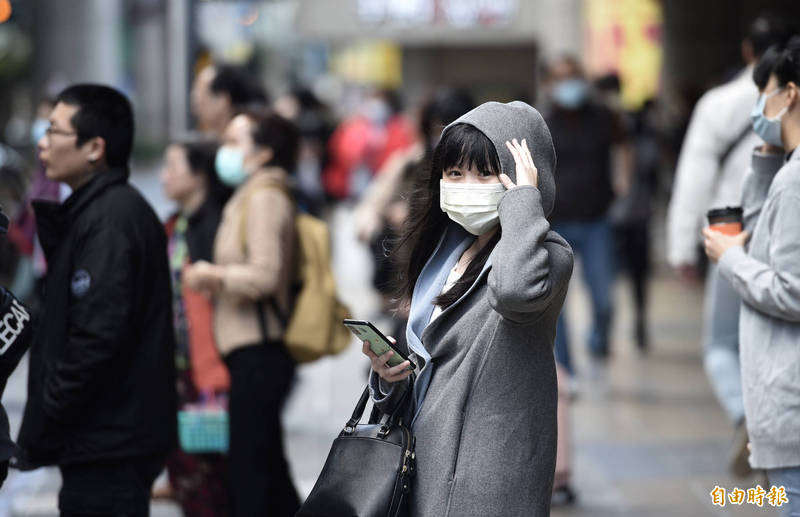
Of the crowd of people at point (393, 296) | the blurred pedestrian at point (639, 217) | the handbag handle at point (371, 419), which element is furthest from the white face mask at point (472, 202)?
the blurred pedestrian at point (639, 217)

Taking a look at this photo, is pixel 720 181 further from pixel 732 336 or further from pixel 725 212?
pixel 725 212

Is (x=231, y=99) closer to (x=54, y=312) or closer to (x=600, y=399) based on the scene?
(x=54, y=312)

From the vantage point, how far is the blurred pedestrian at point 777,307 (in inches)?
140

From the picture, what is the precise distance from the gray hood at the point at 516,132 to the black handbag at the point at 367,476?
714 millimetres

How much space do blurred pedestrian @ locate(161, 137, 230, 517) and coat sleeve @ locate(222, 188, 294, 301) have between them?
37 centimetres

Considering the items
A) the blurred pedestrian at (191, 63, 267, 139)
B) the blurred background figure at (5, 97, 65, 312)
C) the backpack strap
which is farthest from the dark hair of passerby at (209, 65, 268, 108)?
the backpack strap

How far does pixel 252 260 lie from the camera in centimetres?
525

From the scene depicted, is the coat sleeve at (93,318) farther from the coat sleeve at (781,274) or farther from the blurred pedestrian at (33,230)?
A: the coat sleeve at (781,274)

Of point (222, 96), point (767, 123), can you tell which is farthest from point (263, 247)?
point (767, 123)

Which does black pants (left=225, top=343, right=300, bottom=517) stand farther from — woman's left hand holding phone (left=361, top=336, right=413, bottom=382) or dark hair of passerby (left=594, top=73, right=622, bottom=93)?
dark hair of passerby (left=594, top=73, right=622, bottom=93)

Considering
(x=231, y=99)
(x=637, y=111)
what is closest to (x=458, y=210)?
(x=231, y=99)

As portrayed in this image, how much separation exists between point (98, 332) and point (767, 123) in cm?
226

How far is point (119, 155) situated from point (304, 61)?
4808 centimetres

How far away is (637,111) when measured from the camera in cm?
1176
